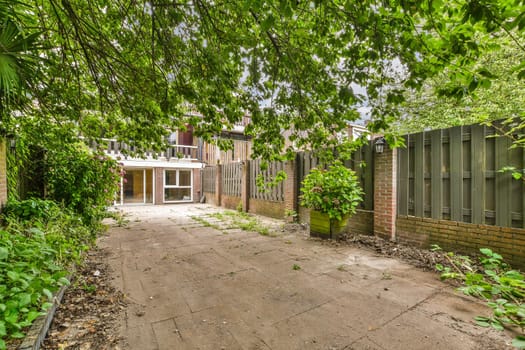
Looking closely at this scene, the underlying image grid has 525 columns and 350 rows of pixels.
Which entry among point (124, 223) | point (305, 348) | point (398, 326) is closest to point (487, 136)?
point (398, 326)

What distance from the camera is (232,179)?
10578 mm

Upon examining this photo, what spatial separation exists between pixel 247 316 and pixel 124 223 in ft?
20.2

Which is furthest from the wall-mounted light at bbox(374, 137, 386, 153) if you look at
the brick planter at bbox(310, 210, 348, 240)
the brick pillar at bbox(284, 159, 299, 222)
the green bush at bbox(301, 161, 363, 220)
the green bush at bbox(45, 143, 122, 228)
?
the green bush at bbox(45, 143, 122, 228)

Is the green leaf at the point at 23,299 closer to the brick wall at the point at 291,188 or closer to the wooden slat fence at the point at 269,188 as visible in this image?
the wooden slat fence at the point at 269,188

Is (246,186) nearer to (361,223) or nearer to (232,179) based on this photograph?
(232,179)

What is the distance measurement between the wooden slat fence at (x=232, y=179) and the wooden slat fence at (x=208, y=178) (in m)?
1.33

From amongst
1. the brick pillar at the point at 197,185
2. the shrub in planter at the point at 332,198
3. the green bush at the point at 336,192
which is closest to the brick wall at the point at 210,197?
the brick pillar at the point at 197,185

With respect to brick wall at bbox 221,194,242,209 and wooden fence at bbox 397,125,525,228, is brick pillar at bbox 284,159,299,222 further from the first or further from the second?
brick wall at bbox 221,194,242,209

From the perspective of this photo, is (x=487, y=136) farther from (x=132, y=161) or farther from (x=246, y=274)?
(x=132, y=161)

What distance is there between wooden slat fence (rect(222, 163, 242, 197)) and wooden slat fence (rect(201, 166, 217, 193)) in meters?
1.33

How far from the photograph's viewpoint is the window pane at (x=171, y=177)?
45.4ft

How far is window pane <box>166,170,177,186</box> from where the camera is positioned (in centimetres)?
1383

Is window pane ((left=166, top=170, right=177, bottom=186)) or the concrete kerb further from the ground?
window pane ((left=166, top=170, right=177, bottom=186))

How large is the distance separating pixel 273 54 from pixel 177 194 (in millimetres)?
12664
